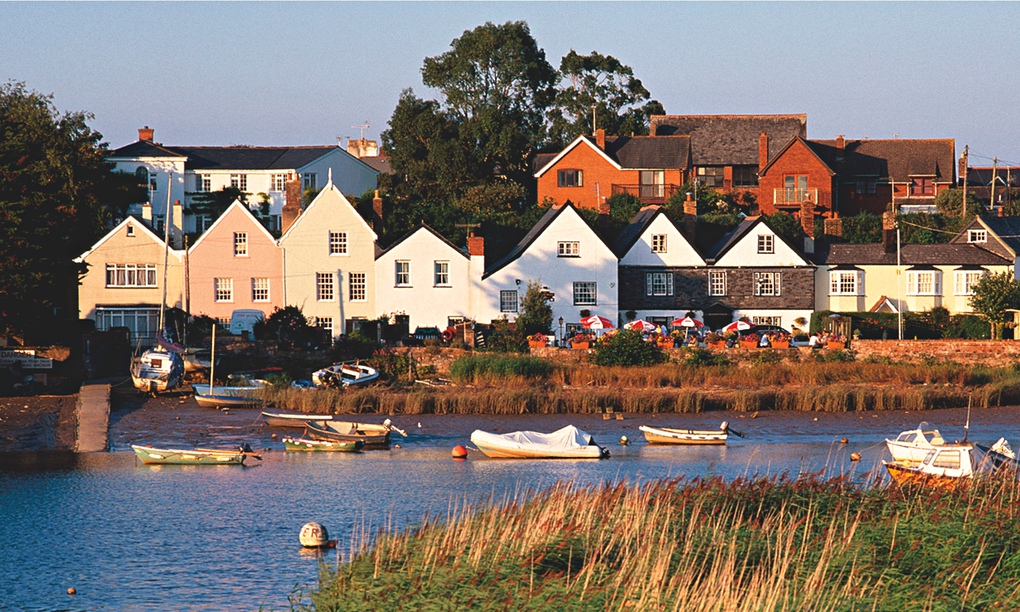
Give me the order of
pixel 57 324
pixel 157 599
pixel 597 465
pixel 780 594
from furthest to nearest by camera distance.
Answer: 1. pixel 57 324
2. pixel 597 465
3. pixel 157 599
4. pixel 780 594

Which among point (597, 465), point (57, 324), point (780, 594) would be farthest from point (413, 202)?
point (780, 594)

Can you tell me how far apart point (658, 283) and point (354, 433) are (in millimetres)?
28105

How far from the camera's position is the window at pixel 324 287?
224 feet

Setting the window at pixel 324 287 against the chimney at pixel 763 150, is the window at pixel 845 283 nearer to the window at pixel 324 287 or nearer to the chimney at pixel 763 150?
the chimney at pixel 763 150

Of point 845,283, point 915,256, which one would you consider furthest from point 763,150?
point 845,283

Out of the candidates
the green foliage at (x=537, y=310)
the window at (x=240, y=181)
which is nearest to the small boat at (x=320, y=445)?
the green foliage at (x=537, y=310)

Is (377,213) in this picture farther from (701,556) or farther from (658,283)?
(701,556)

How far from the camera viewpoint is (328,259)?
224 ft

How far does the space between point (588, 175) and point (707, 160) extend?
10306mm

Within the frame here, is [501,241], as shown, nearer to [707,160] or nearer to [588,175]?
[588,175]

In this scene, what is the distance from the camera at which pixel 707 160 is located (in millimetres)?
93312

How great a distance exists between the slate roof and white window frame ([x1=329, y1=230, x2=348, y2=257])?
1323 inches

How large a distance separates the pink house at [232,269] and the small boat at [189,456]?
2752cm

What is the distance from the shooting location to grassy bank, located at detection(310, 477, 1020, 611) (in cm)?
1844
